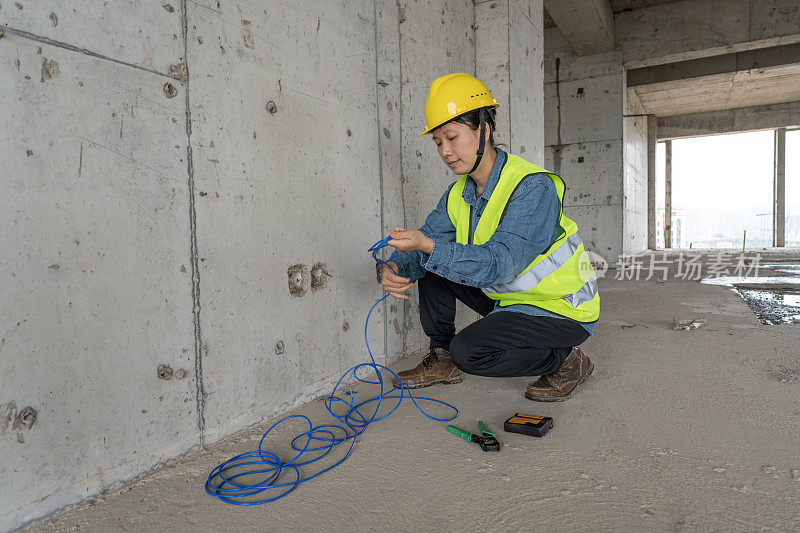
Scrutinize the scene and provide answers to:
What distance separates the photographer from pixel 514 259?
1903mm

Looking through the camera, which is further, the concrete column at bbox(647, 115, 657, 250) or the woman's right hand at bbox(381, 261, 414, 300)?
the concrete column at bbox(647, 115, 657, 250)

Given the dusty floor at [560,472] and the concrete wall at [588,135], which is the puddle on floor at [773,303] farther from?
the concrete wall at [588,135]

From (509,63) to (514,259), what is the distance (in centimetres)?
230

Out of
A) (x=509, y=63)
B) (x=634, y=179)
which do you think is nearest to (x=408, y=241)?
(x=509, y=63)

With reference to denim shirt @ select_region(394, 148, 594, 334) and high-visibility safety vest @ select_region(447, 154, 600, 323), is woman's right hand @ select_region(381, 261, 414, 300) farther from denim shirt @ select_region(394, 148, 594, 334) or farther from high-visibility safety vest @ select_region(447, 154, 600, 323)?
high-visibility safety vest @ select_region(447, 154, 600, 323)

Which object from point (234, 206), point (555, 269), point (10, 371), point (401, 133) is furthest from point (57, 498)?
point (401, 133)

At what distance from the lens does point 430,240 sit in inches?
73.2

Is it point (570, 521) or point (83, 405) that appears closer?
point (570, 521)

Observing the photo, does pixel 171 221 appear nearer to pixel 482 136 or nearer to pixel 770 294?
pixel 482 136

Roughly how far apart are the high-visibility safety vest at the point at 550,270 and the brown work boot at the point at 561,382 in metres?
0.21

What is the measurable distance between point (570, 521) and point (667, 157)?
1717cm

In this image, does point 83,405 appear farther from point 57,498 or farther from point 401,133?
point 401,133

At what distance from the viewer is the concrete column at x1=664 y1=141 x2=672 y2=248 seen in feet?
51.8

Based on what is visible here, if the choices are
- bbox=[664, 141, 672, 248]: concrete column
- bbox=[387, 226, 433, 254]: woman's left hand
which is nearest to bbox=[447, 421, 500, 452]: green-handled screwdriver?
bbox=[387, 226, 433, 254]: woman's left hand
